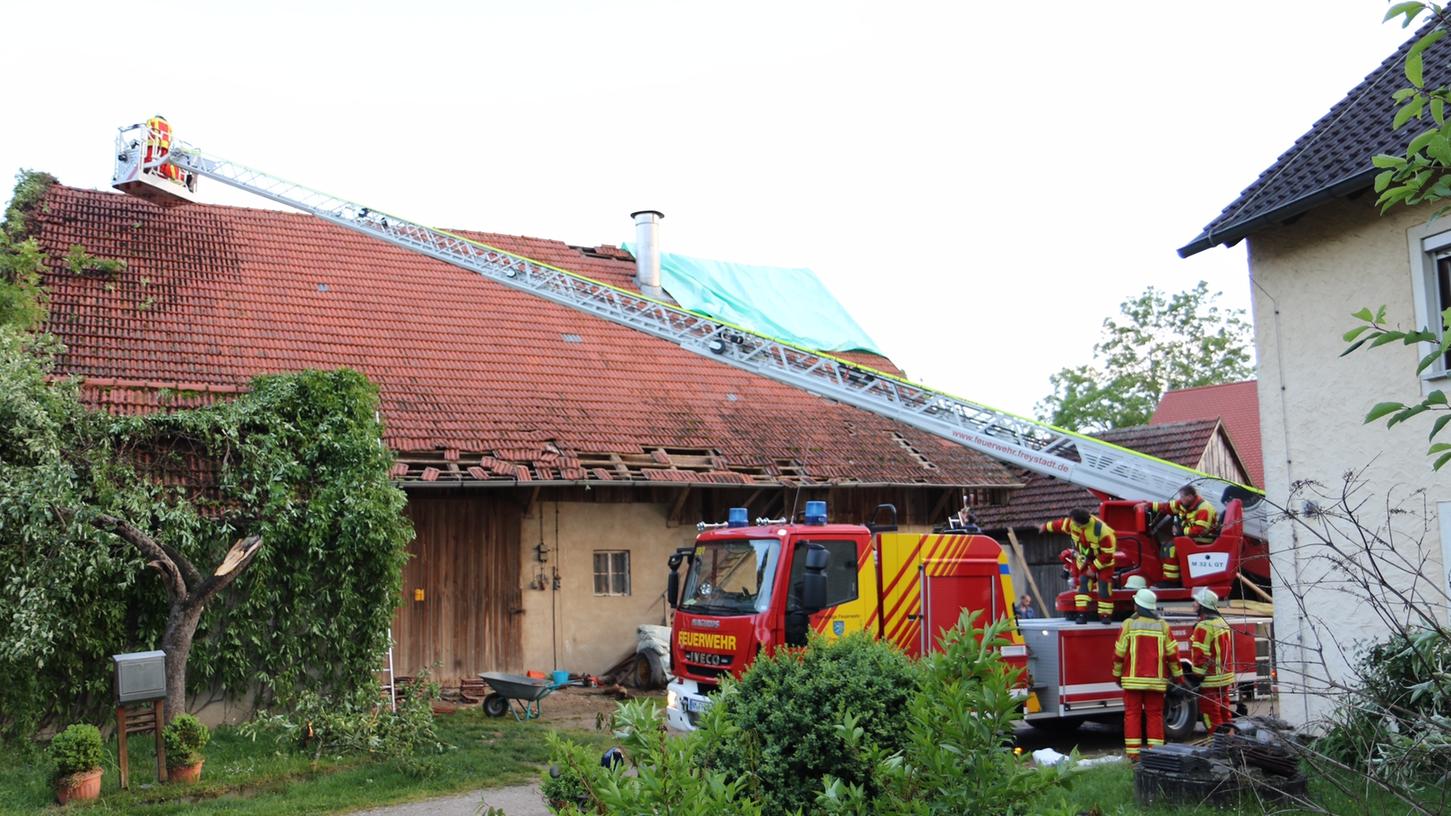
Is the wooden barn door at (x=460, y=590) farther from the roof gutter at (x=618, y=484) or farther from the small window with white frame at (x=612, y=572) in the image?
the small window with white frame at (x=612, y=572)

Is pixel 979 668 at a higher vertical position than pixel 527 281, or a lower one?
lower

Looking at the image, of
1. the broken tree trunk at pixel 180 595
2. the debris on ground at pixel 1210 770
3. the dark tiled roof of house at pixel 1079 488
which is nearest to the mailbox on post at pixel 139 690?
the broken tree trunk at pixel 180 595

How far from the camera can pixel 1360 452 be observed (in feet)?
32.9

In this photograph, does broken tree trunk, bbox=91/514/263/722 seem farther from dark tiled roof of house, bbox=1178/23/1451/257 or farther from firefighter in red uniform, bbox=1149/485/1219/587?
dark tiled roof of house, bbox=1178/23/1451/257

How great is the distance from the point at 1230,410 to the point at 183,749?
3104 centimetres

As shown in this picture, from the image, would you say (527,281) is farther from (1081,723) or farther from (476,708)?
(1081,723)

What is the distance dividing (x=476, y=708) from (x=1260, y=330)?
9.29 metres

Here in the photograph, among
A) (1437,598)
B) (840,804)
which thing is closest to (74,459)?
(840,804)

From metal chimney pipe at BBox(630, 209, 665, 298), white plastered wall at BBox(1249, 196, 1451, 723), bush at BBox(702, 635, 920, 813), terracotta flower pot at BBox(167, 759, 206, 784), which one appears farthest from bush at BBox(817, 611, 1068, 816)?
→ metal chimney pipe at BBox(630, 209, 665, 298)

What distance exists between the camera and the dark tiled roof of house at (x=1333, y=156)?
973 centimetres

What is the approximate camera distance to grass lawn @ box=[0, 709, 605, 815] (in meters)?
9.21

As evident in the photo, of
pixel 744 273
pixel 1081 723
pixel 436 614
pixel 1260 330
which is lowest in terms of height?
pixel 1081 723

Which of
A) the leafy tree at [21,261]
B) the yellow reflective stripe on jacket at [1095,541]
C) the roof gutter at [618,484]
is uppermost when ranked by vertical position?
the leafy tree at [21,261]

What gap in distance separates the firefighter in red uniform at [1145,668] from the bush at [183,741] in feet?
25.2
